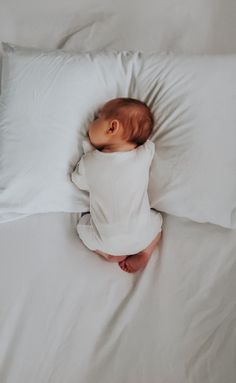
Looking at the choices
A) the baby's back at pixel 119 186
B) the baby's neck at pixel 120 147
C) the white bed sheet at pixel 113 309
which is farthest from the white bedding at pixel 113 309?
the baby's neck at pixel 120 147

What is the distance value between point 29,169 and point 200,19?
720 millimetres

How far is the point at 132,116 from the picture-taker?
3.40 feet

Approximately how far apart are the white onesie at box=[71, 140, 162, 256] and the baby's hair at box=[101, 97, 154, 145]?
0.10ft

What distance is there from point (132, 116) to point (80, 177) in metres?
0.20

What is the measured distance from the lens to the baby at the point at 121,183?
3.39ft

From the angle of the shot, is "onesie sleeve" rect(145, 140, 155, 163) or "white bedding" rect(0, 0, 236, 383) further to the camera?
"onesie sleeve" rect(145, 140, 155, 163)

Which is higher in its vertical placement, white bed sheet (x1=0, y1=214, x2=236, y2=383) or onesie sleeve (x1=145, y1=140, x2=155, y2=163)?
onesie sleeve (x1=145, y1=140, x2=155, y2=163)

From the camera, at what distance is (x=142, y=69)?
3.68 feet

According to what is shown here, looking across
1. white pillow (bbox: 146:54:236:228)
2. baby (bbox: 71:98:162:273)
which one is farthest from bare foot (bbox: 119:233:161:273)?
white pillow (bbox: 146:54:236:228)

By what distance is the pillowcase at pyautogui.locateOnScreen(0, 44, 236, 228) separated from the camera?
1024 mm

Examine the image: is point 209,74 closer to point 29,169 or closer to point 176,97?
point 176,97

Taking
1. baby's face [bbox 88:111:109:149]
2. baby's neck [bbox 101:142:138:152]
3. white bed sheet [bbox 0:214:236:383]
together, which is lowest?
white bed sheet [bbox 0:214:236:383]

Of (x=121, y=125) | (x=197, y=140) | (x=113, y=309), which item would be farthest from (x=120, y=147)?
(x=113, y=309)

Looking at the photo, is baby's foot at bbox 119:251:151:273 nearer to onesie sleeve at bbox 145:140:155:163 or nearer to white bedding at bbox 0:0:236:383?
white bedding at bbox 0:0:236:383
